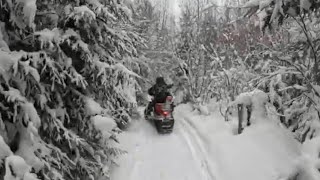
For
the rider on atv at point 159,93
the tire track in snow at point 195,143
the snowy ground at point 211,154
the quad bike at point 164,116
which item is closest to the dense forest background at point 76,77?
the snowy ground at point 211,154

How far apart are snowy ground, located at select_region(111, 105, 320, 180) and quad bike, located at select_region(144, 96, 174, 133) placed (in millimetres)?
283

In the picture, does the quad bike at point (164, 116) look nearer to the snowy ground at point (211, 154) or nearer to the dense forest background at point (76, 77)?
the snowy ground at point (211, 154)

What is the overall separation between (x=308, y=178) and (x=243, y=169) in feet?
10.4

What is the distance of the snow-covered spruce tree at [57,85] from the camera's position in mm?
5480

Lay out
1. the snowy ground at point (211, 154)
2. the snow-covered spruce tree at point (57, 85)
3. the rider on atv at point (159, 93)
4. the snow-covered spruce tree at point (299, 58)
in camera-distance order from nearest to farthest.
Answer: the snow-covered spruce tree at point (299, 58), the snow-covered spruce tree at point (57, 85), the snowy ground at point (211, 154), the rider on atv at point (159, 93)

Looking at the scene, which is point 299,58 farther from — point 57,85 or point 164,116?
point 164,116

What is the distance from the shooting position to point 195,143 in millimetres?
11945

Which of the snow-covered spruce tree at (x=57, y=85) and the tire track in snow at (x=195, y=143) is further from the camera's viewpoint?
the tire track in snow at (x=195, y=143)

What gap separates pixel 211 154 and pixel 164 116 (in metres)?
3.40

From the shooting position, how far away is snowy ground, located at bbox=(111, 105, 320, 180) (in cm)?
827

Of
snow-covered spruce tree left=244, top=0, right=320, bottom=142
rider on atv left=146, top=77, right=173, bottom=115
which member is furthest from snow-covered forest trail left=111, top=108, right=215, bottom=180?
snow-covered spruce tree left=244, top=0, right=320, bottom=142

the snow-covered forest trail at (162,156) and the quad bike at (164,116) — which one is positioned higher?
the quad bike at (164,116)

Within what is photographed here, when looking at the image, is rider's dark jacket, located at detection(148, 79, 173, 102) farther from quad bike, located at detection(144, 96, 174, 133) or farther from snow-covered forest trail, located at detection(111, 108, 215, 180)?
snow-covered forest trail, located at detection(111, 108, 215, 180)

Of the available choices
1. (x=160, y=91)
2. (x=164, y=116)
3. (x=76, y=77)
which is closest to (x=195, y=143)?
(x=164, y=116)
